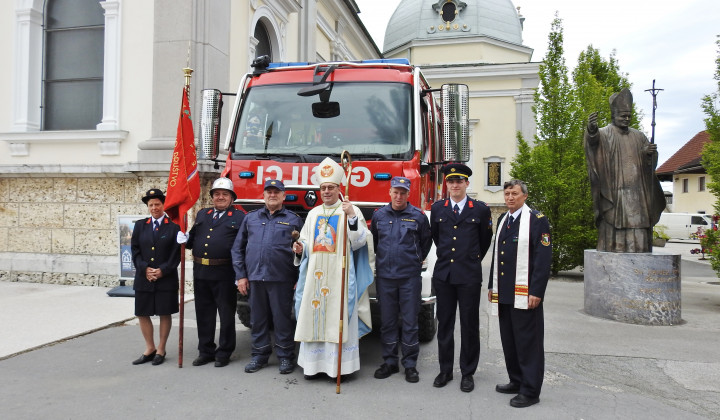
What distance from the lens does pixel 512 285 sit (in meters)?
4.32

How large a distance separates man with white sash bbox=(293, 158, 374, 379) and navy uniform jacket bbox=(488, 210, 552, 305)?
1145 mm

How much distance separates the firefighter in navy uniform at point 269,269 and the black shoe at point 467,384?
1527 millimetres

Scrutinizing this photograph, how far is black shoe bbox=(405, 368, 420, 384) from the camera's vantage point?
475 centimetres

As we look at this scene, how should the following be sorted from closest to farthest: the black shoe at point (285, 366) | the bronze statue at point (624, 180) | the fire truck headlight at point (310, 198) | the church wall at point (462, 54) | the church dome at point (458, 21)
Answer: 1. the black shoe at point (285, 366)
2. the fire truck headlight at point (310, 198)
3. the bronze statue at point (624, 180)
4. the church wall at point (462, 54)
5. the church dome at point (458, 21)

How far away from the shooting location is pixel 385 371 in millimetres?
4883

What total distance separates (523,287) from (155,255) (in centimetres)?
330

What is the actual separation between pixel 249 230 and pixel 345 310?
1142 mm

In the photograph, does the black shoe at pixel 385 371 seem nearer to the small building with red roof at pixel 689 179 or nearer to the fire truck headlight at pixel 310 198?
the fire truck headlight at pixel 310 198

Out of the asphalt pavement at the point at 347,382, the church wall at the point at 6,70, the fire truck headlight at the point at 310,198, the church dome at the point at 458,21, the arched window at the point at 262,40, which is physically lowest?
the asphalt pavement at the point at 347,382

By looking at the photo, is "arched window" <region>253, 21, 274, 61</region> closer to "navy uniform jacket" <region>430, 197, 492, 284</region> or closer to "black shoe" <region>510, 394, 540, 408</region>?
"navy uniform jacket" <region>430, 197, 492, 284</region>

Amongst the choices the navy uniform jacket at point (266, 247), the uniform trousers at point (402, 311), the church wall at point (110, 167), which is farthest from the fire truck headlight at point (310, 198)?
the church wall at point (110, 167)

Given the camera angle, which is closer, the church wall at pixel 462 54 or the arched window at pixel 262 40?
the arched window at pixel 262 40

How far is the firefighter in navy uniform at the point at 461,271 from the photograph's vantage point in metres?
4.61

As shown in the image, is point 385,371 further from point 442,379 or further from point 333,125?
point 333,125
